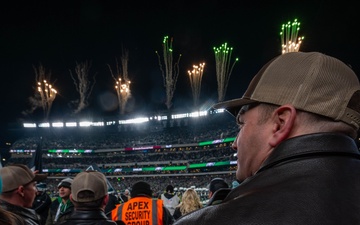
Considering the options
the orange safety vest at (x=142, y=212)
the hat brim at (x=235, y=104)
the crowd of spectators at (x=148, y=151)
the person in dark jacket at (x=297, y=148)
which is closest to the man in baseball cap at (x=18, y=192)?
the orange safety vest at (x=142, y=212)

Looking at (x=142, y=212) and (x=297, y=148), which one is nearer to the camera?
(x=297, y=148)

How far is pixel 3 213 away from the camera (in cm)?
178

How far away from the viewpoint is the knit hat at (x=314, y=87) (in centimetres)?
117

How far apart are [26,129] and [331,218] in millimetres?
108014

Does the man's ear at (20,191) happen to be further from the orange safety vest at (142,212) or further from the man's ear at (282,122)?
the man's ear at (282,122)

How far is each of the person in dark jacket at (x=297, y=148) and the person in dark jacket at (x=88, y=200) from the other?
239cm

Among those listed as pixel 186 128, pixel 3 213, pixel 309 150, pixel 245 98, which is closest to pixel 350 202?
pixel 309 150

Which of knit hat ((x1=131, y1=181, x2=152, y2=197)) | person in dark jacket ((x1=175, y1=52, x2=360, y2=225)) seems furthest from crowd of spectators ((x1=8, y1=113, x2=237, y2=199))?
person in dark jacket ((x1=175, y1=52, x2=360, y2=225))

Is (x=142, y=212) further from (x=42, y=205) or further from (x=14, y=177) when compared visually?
(x=42, y=205)

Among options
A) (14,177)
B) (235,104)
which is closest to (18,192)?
(14,177)

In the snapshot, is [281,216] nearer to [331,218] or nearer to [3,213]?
[331,218]

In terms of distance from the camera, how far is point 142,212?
5250 millimetres

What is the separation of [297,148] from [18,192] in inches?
126

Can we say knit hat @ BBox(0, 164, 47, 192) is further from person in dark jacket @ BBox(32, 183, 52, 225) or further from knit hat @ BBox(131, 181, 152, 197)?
person in dark jacket @ BBox(32, 183, 52, 225)
